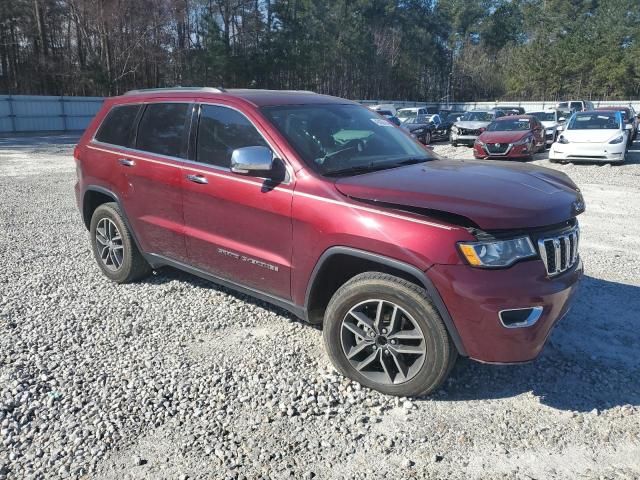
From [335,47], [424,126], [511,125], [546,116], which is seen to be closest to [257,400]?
[511,125]

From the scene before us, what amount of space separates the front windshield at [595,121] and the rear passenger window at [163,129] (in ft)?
45.7

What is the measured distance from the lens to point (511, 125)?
17359 millimetres

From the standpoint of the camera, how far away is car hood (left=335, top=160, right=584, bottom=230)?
2.80m

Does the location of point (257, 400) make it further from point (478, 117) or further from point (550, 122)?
point (550, 122)

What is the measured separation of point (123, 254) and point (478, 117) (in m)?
20.4

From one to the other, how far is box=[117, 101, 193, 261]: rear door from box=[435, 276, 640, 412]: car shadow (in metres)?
2.48

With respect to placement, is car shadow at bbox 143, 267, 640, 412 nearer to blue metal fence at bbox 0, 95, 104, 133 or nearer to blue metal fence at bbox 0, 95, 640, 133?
blue metal fence at bbox 0, 95, 640, 133

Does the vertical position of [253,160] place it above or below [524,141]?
above

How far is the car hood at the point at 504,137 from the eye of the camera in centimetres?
1554

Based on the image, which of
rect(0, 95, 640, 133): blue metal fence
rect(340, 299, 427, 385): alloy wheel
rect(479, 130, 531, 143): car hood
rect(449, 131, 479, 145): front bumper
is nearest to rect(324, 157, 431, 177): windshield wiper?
rect(340, 299, 427, 385): alloy wheel

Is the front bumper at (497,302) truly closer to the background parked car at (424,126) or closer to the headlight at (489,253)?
the headlight at (489,253)

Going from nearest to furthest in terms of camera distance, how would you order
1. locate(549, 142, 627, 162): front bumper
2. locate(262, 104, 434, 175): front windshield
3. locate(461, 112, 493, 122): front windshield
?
locate(262, 104, 434, 175): front windshield → locate(549, 142, 627, 162): front bumper → locate(461, 112, 493, 122): front windshield

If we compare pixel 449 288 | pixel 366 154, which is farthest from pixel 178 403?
pixel 366 154

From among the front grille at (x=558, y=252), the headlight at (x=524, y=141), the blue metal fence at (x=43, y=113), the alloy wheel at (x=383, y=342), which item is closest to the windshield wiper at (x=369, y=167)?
the alloy wheel at (x=383, y=342)
